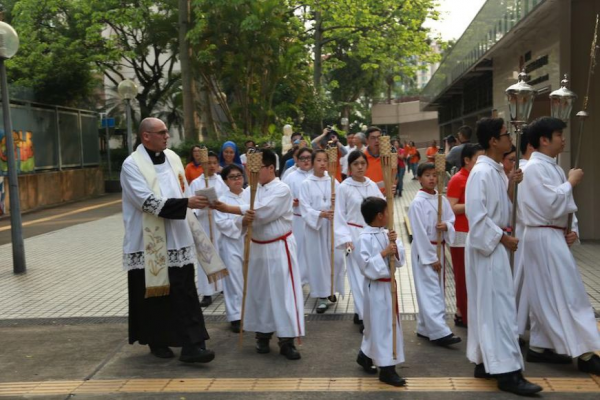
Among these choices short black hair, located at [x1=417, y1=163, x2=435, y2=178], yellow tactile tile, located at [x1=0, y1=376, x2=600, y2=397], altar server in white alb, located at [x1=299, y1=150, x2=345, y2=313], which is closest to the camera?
yellow tactile tile, located at [x1=0, y1=376, x2=600, y2=397]

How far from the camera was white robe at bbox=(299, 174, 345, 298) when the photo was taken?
28.5 ft

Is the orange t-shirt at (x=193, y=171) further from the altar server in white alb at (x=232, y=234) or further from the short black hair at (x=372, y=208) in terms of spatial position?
the short black hair at (x=372, y=208)

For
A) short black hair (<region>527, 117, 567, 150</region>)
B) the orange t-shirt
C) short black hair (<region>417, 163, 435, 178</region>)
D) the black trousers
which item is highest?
short black hair (<region>527, 117, 567, 150</region>)

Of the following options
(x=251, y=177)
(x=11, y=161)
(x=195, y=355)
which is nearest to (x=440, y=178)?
(x=251, y=177)

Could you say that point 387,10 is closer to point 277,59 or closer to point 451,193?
point 277,59

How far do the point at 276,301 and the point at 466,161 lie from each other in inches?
89.7

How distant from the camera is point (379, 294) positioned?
5.95 metres

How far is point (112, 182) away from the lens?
1164 inches

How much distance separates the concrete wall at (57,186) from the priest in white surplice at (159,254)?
15.5 m

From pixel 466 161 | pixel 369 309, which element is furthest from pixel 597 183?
pixel 369 309

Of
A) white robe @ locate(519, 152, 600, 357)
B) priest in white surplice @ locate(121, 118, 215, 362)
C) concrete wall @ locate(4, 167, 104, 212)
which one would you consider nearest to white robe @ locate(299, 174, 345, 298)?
priest in white surplice @ locate(121, 118, 215, 362)

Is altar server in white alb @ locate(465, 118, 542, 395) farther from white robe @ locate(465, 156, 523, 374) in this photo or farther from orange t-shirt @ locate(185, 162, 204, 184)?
orange t-shirt @ locate(185, 162, 204, 184)

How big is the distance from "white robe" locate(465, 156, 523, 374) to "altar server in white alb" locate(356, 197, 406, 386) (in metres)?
0.58

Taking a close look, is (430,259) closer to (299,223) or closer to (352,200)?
(352,200)
